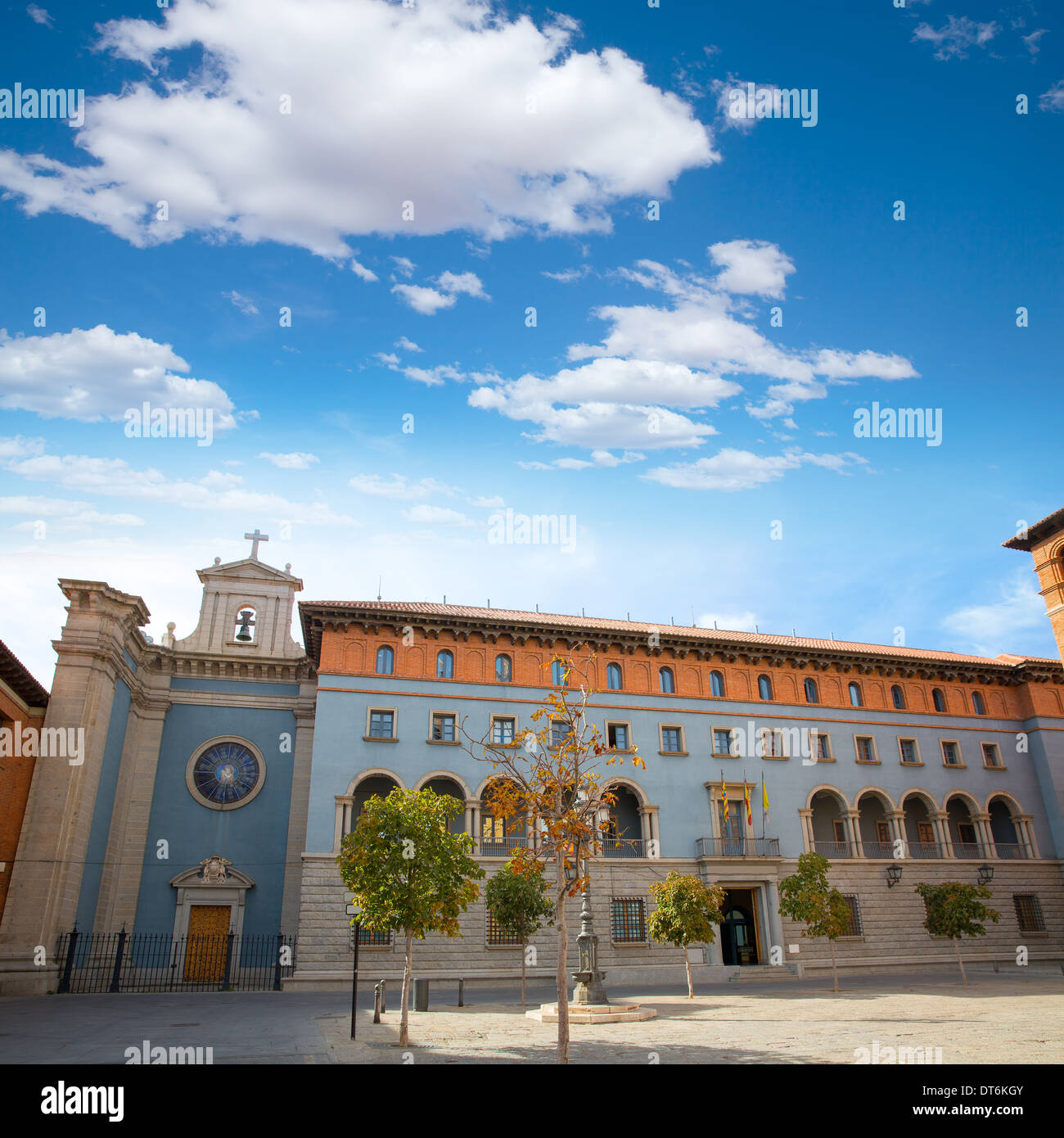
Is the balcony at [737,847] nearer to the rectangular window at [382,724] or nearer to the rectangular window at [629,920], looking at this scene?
the rectangular window at [629,920]

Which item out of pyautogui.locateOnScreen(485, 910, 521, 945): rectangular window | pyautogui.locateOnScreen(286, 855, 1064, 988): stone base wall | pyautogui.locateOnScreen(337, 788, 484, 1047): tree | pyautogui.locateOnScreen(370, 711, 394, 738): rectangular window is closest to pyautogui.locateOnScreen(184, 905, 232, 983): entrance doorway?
pyautogui.locateOnScreen(286, 855, 1064, 988): stone base wall

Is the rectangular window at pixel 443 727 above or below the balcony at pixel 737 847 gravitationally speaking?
above

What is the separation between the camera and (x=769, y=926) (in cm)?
3412

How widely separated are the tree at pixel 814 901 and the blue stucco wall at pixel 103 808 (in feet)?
81.2

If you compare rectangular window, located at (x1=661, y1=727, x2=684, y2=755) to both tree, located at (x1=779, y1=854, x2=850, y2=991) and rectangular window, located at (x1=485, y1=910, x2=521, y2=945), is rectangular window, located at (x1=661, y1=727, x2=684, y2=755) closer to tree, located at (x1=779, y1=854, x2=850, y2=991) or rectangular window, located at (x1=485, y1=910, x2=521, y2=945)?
tree, located at (x1=779, y1=854, x2=850, y2=991)

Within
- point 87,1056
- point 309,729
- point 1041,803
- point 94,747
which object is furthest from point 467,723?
point 1041,803

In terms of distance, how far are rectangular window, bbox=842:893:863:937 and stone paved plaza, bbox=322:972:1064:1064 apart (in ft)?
29.4

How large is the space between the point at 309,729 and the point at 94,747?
374 inches

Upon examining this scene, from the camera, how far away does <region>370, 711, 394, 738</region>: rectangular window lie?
33.2 metres

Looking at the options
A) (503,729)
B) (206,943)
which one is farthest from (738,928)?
(206,943)

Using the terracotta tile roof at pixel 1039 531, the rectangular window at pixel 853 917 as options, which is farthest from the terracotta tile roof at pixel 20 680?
the terracotta tile roof at pixel 1039 531

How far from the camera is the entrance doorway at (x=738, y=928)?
3509 cm

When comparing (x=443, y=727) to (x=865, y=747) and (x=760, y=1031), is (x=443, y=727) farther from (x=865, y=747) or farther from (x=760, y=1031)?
(x=865, y=747)
